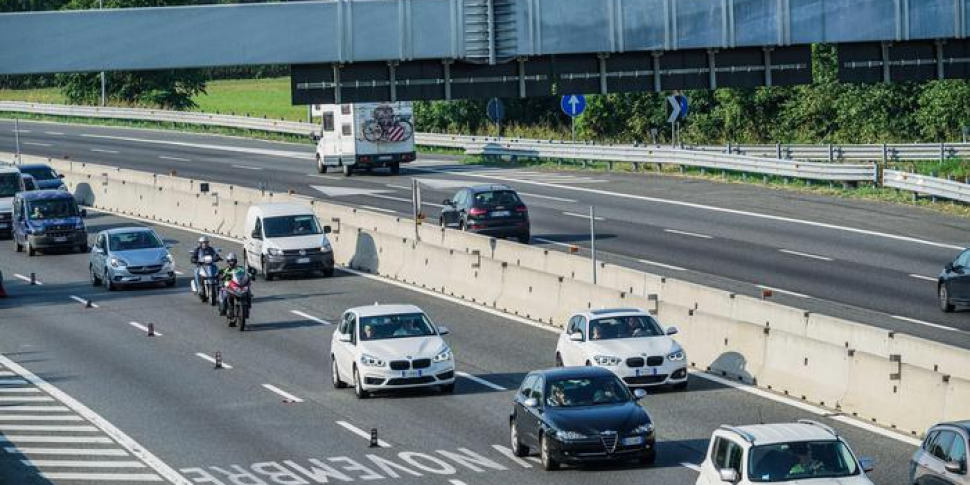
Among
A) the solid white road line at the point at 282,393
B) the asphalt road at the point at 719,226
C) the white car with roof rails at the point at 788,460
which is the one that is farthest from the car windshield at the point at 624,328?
the white car with roof rails at the point at 788,460

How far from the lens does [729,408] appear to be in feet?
96.7

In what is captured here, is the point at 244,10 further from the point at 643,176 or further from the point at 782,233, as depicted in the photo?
the point at 643,176

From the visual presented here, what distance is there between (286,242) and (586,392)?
78.1 ft

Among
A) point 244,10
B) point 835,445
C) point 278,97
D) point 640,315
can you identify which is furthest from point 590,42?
point 278,97

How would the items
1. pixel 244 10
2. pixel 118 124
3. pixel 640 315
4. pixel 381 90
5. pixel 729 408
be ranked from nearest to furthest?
pixel 729 408 < pixel 640 315 < pixel 244 10 < pixel 381 90 < pixel 118 124

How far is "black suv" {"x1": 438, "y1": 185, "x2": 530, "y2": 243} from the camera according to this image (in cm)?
5291

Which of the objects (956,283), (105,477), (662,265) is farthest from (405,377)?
(662,265)

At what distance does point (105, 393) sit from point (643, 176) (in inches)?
1609

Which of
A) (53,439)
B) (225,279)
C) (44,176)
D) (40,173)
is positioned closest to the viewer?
(53,439)

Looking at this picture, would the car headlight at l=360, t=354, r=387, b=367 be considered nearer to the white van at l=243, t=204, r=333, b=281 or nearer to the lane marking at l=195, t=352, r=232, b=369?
the lane marking at l=195, t=352, r=232, b=369

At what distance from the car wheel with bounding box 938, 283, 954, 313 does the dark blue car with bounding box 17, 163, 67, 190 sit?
33772 millimetres

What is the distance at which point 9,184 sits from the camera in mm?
61500

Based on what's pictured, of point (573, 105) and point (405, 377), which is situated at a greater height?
point (573, 105)

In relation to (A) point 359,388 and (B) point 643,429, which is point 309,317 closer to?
(A) point 359,388
